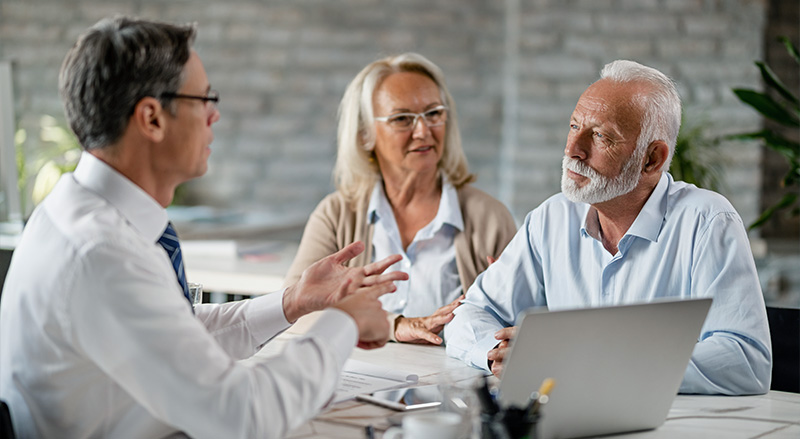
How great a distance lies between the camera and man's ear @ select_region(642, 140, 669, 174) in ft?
5.99

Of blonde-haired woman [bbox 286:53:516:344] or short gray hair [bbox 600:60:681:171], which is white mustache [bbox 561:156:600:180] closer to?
short gray hair [bbox 600:60:681:171]

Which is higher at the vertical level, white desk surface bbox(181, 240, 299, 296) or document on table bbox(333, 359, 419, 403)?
document on table bbox(333, 359, 419, 403)

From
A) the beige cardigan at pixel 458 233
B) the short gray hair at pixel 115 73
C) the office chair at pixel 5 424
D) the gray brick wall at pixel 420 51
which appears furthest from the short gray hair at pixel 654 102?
the gray brick wall at pixel 420 51

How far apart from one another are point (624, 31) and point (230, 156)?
2457 mm

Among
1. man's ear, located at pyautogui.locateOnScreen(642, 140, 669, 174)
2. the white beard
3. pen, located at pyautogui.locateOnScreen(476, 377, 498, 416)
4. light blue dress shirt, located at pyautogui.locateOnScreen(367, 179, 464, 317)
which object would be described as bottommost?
light blue dress shirt, located at pyautogui.locateOnScreen(367, 179, 464, 317)

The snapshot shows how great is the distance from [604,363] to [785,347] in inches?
32.7

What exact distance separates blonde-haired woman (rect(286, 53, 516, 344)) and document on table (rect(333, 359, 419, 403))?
2.49ft

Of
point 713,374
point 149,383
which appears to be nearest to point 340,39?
point 713,374

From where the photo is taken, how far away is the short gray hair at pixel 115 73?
118cm

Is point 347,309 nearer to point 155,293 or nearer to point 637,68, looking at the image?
point 155,293

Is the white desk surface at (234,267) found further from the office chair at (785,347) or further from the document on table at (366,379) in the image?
the office chair at (785,347)

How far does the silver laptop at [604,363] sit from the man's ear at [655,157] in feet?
2.05

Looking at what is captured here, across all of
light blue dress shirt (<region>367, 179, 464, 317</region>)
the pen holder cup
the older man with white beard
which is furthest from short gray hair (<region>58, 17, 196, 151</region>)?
light blue dress shirt (<region>367, 179, 464, 317</region>)

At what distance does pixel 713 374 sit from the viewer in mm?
1545
